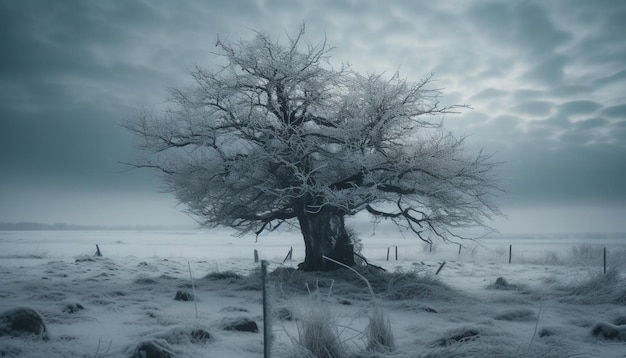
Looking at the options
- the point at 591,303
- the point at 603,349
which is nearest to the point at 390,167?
the point at 591,303

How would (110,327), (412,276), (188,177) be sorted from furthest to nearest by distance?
(188,177)
(412,276)
(110,327)

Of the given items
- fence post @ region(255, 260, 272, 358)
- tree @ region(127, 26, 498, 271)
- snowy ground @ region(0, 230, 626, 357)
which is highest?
tree @ region(127, 26, 498, 271)

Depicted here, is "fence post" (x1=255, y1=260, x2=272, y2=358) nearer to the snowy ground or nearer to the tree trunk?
the snowy ground

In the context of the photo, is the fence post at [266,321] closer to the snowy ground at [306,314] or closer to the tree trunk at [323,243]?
the snowy ground at [306,314]

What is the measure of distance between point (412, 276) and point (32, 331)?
902 centimetres

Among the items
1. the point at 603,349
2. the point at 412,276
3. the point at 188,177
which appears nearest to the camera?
the point at 603,349

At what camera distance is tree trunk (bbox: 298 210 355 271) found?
522 inches

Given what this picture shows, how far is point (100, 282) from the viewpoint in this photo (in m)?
10.9

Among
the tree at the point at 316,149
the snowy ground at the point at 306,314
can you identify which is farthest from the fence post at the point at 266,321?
the tree at the point at 316,149

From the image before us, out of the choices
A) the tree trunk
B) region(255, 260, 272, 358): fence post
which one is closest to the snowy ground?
region(255, 260, 272, 358): fence post

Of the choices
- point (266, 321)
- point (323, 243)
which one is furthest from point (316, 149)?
point (266, 321)

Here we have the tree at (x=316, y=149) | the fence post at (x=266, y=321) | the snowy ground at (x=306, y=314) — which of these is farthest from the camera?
the tree at (x=316, y=149)

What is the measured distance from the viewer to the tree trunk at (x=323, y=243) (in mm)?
13258

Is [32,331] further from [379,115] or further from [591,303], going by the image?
[591,303]
